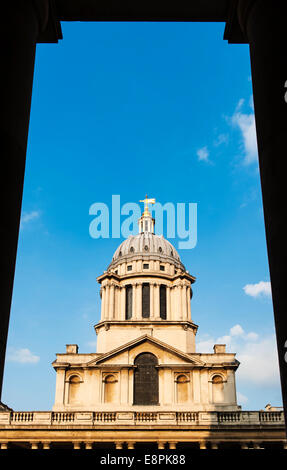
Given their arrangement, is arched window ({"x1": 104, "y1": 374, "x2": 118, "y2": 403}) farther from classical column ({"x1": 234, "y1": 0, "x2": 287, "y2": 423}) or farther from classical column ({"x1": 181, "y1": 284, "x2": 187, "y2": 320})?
classical column ({"x1": 234, "y1": 0, "x2": 287, "y2": 423})

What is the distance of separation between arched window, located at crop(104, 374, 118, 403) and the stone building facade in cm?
8

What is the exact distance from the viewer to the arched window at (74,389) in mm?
41906

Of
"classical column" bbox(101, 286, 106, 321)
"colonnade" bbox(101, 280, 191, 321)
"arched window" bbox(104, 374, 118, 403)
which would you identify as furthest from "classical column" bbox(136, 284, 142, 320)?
"arched window" bbox(104, 374, 118, 403)

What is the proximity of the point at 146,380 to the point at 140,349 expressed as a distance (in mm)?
2644

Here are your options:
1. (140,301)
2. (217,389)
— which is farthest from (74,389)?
(217,389)

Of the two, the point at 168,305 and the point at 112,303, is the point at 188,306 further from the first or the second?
the point at 112,303

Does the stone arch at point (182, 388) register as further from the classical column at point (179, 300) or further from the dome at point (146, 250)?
the dome at point (146, 250)

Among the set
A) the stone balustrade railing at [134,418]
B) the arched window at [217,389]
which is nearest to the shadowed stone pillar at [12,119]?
the stone balustrade railing at [134,418]

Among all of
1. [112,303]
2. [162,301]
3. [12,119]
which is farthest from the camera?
[162,301]

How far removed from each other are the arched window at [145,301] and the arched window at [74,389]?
1027 cm

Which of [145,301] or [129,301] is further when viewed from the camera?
[129,301]

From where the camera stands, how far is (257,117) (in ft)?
22.1

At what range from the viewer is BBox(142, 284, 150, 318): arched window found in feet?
165
